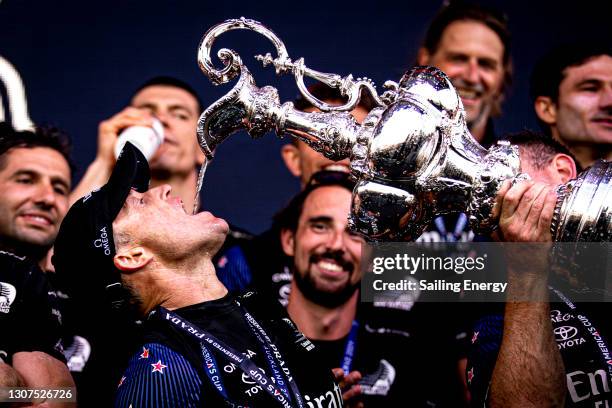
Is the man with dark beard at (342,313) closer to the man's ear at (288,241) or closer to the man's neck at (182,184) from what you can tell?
the man's ear at (288,241)

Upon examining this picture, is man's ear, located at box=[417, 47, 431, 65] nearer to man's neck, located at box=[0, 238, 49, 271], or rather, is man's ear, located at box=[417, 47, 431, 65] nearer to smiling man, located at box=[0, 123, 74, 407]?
smiling man, located at box=[0, 123, 74, 407]

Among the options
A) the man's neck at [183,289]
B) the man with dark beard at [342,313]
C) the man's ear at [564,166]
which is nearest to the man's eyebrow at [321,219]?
the man with dark beard at [342,313]

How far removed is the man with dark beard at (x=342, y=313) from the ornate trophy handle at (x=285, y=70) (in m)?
1.10

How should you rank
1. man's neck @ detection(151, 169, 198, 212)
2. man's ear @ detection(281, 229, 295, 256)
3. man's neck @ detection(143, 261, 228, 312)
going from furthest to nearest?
1. man's neck @ detection(151, 169, 198, 212)
2. man's ear @ detection(281, 229, 295, 256)
3. man's neck @ detection(143, 261, 228, 312)

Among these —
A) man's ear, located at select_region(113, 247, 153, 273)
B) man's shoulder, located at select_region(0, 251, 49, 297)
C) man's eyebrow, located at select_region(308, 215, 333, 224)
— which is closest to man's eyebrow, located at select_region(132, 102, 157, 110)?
man's eyebrow, located at select_region(308, 215, 333, 224)

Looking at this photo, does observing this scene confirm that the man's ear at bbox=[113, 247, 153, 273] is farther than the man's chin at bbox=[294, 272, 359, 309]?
No

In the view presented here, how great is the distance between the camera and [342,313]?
9.83 feet

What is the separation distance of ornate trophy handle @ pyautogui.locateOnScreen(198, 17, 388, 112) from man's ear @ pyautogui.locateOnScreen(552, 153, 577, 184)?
58cm

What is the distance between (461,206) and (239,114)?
53cm

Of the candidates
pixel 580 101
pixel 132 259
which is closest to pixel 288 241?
pixel 132 259

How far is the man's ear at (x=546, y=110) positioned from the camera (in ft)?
9.67

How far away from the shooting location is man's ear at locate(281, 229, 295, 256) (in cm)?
A: 323

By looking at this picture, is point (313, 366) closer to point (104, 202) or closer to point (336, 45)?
point (104, 202)

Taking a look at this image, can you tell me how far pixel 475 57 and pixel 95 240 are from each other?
170 cm
